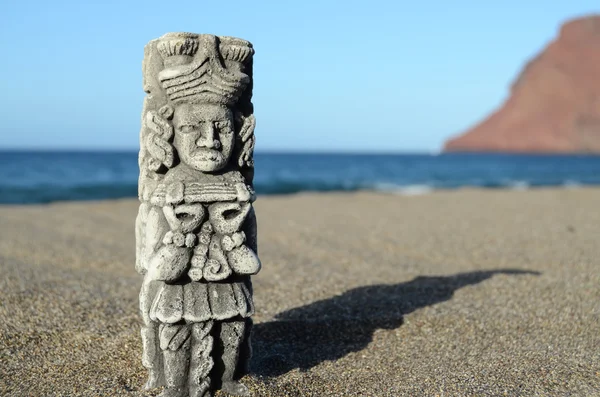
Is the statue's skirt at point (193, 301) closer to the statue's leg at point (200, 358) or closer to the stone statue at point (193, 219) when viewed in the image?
the stone statue at point (193, 219)

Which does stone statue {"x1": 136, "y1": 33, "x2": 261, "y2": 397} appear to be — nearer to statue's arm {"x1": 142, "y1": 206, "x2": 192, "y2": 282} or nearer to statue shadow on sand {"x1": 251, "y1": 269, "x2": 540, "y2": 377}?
statue's arm {"x1": 142, "y1": 206, "x2": 192, "y2": 282}

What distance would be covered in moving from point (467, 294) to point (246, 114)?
4.13 m

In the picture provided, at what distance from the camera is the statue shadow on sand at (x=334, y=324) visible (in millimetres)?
5594

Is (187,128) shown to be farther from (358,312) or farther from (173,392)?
(358,312)

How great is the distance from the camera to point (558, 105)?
341 feet

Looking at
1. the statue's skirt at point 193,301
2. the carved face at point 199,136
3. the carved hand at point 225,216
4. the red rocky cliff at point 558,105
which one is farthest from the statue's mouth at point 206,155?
the red rocky cliff at point 558,105

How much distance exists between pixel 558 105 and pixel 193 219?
110 m

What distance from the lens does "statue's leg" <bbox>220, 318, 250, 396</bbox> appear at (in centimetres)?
461

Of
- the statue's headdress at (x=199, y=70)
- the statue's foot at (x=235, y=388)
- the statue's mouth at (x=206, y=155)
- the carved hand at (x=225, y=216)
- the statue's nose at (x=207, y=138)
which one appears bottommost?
the statue's foot at (x=235, y=388)

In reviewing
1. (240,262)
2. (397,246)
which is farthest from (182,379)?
(397,246)

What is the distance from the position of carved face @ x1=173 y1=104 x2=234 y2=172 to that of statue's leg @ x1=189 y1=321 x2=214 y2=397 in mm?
1160

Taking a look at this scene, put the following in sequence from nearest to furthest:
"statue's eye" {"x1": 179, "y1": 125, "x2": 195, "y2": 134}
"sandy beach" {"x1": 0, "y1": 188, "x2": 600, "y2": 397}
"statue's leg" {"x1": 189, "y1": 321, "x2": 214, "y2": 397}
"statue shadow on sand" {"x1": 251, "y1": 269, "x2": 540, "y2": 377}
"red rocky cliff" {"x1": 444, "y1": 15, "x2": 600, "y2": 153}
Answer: "statue's leg" {"x1": 189, "y1": 321, "x2": 214, "y2": 397} < "statue's eye" {"x1": 179, "y1": 125, "x2": 195, "y2": 134} < "sandy beach" {"x1": 0, "y1": 188, "x2": 600, "y2": 397} < "statue shadow on sand" {"x1": 251, "y1": 269, "x2": 540, "y2": 377} < "red rocky cliff" {"x1": 444, "y1": 15, "x2": 600, "y2": 153}

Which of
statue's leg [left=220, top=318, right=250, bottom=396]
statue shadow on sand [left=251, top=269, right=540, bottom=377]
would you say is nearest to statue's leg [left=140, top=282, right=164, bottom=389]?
statue's leg [left=220, top=318, right=250, bottom=396]

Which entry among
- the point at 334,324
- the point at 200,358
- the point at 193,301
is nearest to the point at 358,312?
the point at 334,324
